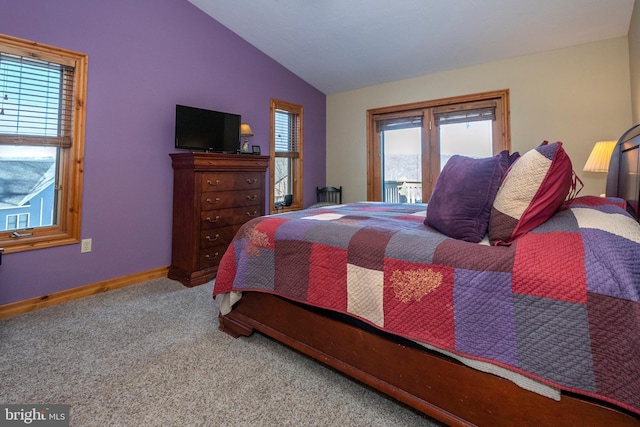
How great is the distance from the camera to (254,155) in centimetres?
327

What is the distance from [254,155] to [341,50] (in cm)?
181

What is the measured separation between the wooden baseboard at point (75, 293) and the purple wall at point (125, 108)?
0.05m

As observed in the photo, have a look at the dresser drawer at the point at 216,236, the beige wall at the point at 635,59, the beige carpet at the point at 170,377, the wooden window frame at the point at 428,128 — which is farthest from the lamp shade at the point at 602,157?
the dresser drawer at the point at 216,236

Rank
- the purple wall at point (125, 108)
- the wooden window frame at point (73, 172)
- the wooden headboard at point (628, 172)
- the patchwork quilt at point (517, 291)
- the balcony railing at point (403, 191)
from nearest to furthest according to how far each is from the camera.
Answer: the patchwork quilt at point (517, 291)
the wooden headboard at point (628, 172)
the purple wall at point (125, 108)
the wooden window frame at point (73, 172)
the balcony railing at point (403, 191)

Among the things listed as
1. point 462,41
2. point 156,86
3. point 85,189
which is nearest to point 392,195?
point 462,41

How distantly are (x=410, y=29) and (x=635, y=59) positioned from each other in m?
1.96

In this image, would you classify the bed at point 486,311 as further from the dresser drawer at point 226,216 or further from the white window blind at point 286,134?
the white window blind at point 286,134

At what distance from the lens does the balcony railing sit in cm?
443

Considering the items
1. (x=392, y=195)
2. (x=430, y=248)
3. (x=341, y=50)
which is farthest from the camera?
(x=392, y=195)

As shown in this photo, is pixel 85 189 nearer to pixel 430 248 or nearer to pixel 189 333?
pixel 189 333

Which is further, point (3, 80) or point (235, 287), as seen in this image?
point (3, 80)

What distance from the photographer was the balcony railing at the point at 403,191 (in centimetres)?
443

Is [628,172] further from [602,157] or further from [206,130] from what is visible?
[206,130]

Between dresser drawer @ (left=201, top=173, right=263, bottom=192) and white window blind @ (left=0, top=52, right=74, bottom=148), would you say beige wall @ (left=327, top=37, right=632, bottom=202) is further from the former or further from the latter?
white window blind @ (left=0, top=52, right=74, bottom=148)
